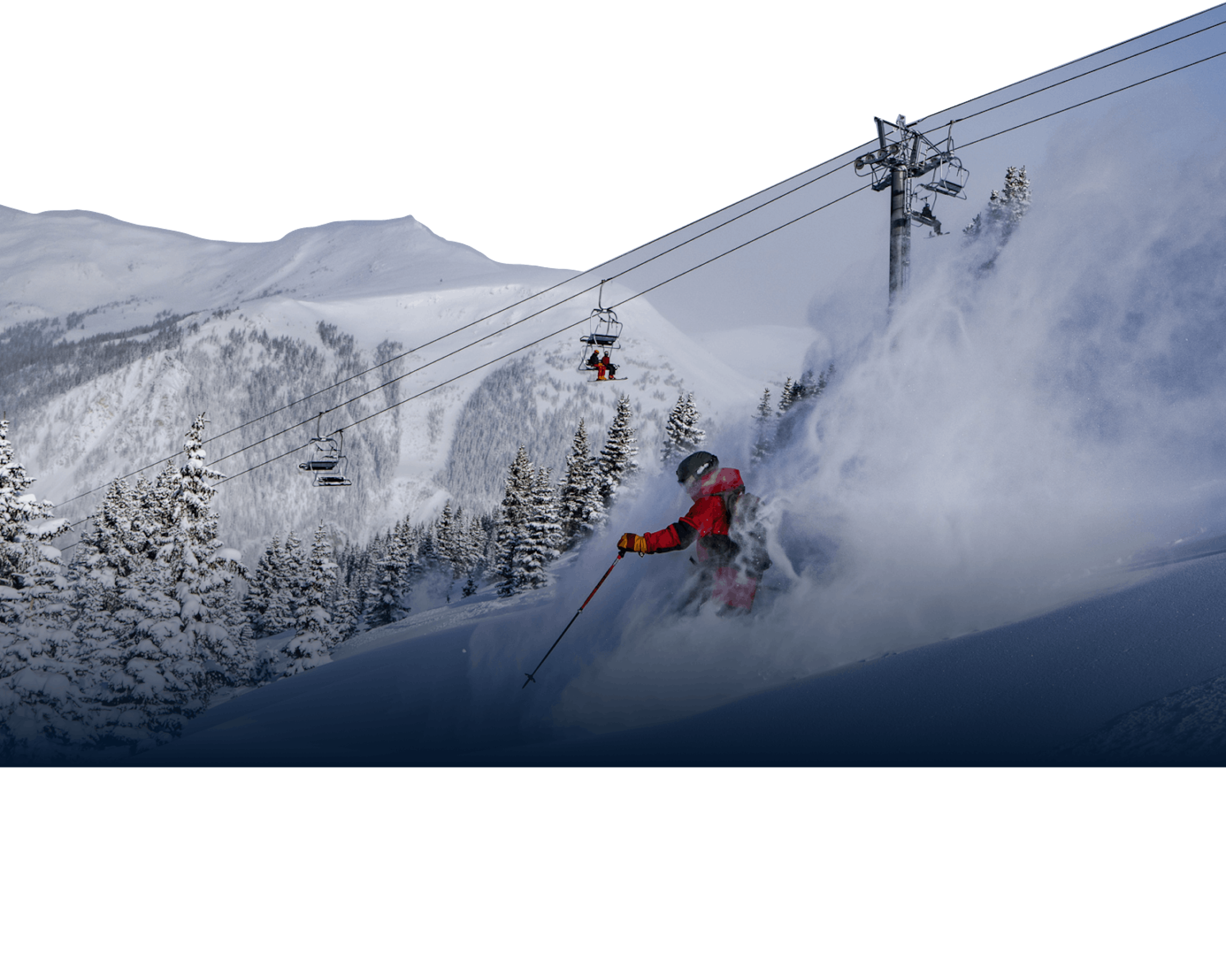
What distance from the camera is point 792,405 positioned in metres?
10.5

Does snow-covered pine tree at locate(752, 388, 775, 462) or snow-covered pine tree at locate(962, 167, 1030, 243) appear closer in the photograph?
snow-covered pine tree at locate(962, 167, 1030, 243)

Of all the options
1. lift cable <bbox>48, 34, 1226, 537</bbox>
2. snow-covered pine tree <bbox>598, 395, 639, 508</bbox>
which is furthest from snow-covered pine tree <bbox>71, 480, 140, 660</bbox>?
snow-covered pine tree <bbox>598, 395, 639, 508</bbox>

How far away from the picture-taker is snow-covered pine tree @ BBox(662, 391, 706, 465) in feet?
35.8

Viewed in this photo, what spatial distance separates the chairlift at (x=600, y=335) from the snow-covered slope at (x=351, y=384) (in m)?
0.16

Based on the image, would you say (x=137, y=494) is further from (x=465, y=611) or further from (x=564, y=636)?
(x=564, y=636)

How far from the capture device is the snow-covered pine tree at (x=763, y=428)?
1049 cm

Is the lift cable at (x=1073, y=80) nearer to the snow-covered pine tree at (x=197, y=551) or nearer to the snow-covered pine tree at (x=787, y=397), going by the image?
the snow-covered pine tree at (x=787, y=397)

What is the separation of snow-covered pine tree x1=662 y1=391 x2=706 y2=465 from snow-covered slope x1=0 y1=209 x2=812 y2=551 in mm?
151

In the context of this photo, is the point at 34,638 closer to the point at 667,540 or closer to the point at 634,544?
the point at 634,544

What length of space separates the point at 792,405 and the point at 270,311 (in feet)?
51.7

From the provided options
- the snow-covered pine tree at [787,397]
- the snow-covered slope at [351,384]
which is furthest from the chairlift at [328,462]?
the snow-covered pine tree at [787,397]

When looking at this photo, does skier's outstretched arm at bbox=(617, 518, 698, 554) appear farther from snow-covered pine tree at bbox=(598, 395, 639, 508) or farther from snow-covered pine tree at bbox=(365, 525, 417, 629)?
snow-covered pine tree at bbox=(365, 525, 417, 629)

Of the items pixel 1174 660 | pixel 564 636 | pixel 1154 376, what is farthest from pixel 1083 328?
pixel 564 636

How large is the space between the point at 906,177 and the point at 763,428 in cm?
322
